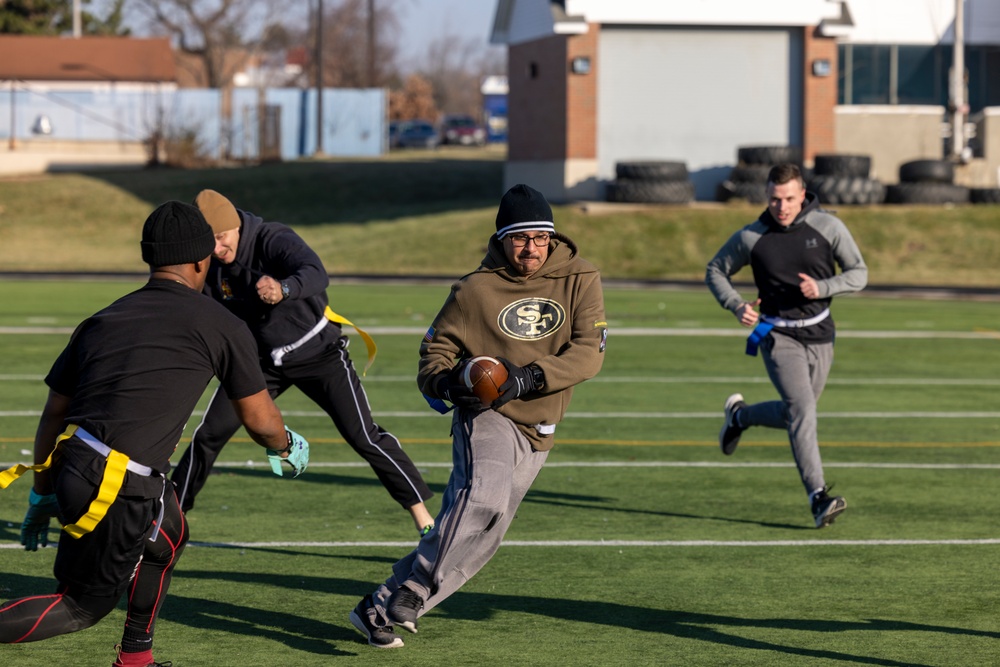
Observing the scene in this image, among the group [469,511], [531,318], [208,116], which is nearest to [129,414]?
[469,511]

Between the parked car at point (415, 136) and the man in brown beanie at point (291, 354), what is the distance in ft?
237

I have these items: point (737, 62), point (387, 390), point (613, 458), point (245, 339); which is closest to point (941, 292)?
→ point (737, 62)

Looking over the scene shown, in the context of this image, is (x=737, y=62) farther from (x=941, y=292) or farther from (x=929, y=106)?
(x=941, y=292)

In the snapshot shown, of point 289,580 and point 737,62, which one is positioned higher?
point 737,62

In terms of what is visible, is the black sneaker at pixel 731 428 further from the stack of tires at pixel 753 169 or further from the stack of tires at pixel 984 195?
the stack of tires at pixel 984 195

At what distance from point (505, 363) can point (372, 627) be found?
4.19ft

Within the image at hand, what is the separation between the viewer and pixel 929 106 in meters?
41.3

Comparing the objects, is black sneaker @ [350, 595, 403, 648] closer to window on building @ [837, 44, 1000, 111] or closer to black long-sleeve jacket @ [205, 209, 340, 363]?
black long-sleeve jacket @ [205, 209, 340, 363]

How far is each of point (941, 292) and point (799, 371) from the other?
19.6 metres

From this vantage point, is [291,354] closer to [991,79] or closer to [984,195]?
Answer: [984,195]

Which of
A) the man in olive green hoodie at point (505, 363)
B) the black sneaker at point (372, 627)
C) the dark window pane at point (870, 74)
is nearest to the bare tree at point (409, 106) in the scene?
the dark window pane at point (870, 74)

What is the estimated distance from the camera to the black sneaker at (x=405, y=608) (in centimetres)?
608

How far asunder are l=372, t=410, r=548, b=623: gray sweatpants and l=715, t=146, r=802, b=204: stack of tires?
30111 mm

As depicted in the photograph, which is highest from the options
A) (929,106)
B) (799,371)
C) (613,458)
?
(929,106)
